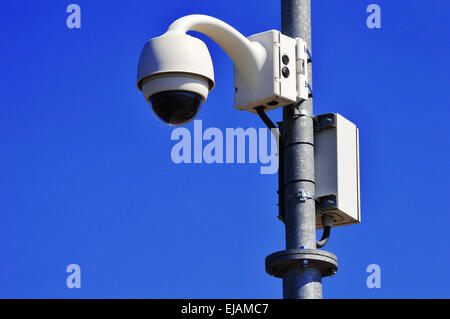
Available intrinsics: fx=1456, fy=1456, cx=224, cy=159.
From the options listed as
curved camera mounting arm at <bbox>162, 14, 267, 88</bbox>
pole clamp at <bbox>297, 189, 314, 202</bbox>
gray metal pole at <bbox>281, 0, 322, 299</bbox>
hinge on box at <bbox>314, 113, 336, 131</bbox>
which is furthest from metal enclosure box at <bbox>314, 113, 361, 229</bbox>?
curved camera mounting arm at <bbox>162, 14, 267, 88</bbox>

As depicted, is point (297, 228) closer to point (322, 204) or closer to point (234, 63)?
point (322, 204)

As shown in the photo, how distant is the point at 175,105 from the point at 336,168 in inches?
41.4

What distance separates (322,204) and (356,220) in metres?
0.40

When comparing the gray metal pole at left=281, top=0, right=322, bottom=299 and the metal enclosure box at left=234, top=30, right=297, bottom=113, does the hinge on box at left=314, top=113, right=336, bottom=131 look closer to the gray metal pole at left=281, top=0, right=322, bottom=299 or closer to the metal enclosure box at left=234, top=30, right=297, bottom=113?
the gray metal pole at left=281, top=0, right=322, bottom=299

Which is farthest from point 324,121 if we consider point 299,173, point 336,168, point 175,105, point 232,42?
point 175,105

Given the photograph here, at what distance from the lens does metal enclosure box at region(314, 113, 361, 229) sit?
28.8 ft

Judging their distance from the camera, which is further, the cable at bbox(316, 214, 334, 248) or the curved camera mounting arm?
the cable at bbox(316, 214, 334, 248)

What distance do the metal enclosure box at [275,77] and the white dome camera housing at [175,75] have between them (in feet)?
1.27

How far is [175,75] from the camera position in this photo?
850 cm

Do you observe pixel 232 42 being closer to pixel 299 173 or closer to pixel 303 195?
pixel 299 173

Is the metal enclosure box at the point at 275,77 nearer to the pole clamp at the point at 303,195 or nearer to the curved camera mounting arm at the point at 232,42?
the curved camera mounting arm at the point at 232,42
